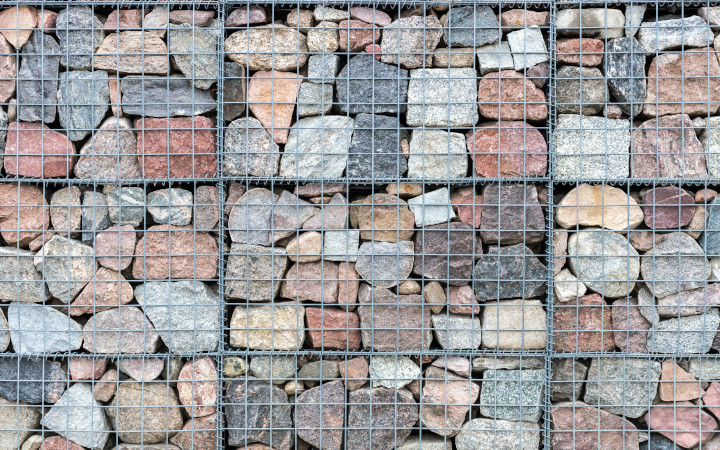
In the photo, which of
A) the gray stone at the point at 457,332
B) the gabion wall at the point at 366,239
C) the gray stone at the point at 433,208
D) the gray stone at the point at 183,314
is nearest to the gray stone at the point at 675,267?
the gabion wall at the point at 366,239

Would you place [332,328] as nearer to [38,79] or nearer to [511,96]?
[511,96]

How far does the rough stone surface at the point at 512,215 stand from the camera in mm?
2605

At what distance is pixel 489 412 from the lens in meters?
2.61

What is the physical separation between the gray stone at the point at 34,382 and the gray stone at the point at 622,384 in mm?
2464

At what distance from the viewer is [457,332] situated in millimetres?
2611

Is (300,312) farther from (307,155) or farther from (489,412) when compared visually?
(489,412)

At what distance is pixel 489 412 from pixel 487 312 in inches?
18.1

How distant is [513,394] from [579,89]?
1.45 m

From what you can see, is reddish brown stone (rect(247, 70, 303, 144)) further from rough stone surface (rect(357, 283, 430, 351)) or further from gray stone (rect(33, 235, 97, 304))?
gray stone (rect(33, 235, 97, 304))

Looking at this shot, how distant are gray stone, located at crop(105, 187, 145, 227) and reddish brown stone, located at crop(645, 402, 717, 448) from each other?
8.36 ft

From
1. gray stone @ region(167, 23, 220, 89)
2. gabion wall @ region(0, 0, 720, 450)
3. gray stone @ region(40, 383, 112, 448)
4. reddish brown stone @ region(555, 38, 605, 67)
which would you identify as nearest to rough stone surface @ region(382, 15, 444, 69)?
gabion wall @ region(0, 0, 720, 450)

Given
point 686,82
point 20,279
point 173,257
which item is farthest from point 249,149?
point 686,82

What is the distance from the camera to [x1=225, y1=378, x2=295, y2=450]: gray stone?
2607 mm

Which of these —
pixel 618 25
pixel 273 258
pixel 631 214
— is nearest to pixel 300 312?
pixel 273 258
